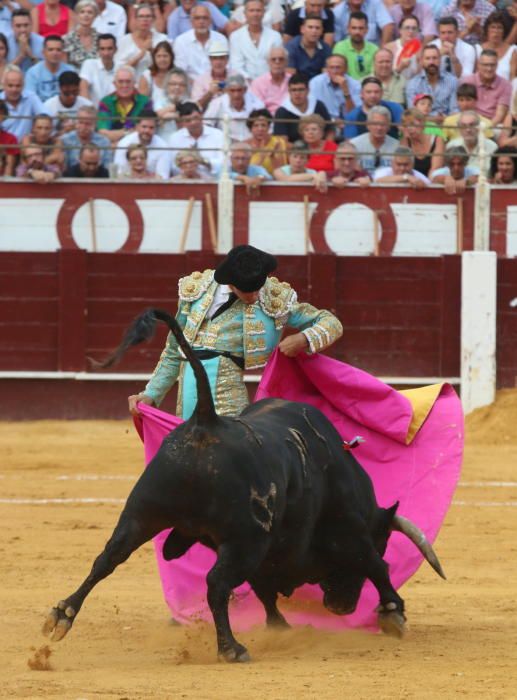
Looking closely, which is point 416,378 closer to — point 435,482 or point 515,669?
point 435,482

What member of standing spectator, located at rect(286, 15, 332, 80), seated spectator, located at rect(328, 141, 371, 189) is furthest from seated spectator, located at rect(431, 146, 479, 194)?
standing spectator, located at rect(286, 15, 332, 80)

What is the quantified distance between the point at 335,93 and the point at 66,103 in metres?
1.77

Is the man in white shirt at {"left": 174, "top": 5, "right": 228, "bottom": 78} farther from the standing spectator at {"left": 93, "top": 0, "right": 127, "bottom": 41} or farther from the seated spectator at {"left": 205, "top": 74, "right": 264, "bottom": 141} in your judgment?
the standing spectator at {"left": 93, "top": 0, "right": 127, "bottom": 41}

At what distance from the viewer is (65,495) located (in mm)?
7406

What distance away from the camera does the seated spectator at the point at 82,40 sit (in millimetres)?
10562

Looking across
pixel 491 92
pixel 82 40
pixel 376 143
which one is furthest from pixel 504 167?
pixel 82 40

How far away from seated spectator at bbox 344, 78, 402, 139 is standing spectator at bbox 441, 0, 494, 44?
3.54 ft

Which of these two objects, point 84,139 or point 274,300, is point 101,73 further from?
point 274,300

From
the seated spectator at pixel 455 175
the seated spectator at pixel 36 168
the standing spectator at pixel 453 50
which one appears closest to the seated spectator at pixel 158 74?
the seated spectator at pixel 36 168

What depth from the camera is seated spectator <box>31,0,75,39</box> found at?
1091cm

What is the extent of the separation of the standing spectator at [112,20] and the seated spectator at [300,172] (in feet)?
5.43

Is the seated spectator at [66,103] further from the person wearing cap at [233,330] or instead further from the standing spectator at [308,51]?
the person wearing cap at [233,330]

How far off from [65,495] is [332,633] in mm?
3104

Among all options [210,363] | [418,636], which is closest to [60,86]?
[210,363]
